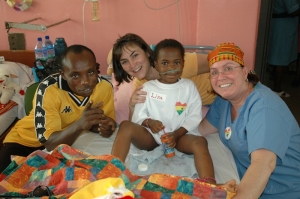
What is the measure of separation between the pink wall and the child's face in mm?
1093

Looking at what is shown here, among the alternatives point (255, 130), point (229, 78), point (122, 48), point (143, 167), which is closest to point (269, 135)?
point (255, 130)

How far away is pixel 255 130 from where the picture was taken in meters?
1.40

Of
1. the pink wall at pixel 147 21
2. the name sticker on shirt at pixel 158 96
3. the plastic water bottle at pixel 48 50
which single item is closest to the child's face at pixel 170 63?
the name sticker on shirt at pixel 158 96

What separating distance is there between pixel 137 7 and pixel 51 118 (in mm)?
1660

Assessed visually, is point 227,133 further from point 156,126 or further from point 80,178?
point 80,178

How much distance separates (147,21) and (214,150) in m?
1.67

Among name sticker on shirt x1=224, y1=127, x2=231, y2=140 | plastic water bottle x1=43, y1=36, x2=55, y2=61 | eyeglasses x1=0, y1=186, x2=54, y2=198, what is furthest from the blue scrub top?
plastic water bottle x1=43, y1=36, x2=55, y2=61

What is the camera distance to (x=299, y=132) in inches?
63.3

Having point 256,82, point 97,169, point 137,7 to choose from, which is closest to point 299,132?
point 256,82

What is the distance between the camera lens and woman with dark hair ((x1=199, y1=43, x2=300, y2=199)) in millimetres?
1326

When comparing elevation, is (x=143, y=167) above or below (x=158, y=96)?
below

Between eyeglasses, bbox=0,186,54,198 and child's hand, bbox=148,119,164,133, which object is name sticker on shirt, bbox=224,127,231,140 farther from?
eyeglasses, bbox=0,186,54,198

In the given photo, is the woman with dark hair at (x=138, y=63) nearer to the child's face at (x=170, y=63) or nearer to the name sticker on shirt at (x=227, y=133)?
the child's face at (x=170, y=63)

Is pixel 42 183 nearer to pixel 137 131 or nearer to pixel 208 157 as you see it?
pixel 137 131
